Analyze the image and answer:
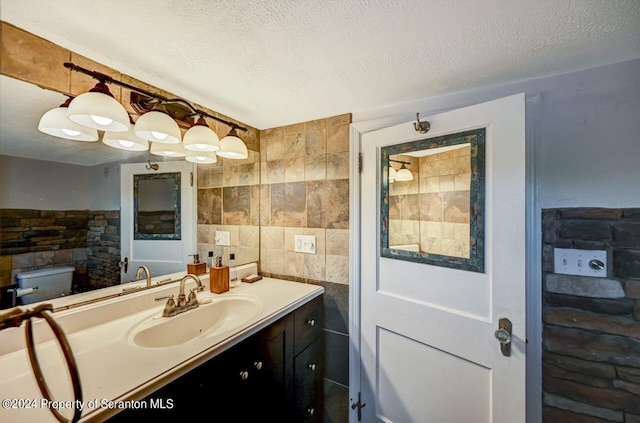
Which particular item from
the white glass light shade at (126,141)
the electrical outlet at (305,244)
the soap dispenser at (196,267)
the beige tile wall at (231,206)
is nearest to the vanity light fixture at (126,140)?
the white glass light shade at (126,141)

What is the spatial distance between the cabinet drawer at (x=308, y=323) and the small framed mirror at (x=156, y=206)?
2.70 ft

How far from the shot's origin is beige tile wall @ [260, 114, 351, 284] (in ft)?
5.19

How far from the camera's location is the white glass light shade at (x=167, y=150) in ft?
4.22

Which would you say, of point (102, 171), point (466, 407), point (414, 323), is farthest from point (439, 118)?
point (102, 171)

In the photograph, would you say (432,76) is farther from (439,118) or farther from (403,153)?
(403,153)

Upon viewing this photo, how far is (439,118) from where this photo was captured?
1219mm

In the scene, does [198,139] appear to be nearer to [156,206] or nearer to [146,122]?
[146,122]

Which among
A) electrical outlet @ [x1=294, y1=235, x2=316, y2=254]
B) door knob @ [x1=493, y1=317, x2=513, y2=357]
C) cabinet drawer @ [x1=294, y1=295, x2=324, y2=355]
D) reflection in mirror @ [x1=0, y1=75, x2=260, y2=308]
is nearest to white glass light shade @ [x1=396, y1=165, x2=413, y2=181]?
electrical outlet @ [x1=294, y1=235, x2=316, y2=254]

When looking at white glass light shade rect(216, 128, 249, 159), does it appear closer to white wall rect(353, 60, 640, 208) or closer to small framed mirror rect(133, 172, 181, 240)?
small framed mirror rect(133, 172, 181, 240)

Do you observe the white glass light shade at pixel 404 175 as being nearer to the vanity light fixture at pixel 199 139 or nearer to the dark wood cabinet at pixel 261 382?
the dark wood cabinet at pixel 261 382

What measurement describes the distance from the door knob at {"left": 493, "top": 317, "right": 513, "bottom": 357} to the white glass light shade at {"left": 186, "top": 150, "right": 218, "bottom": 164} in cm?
166

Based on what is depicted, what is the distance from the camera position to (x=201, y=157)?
1.47 meters

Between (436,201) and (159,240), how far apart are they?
4.79 feet

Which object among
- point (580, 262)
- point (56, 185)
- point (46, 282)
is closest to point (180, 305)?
point (46, 282)
